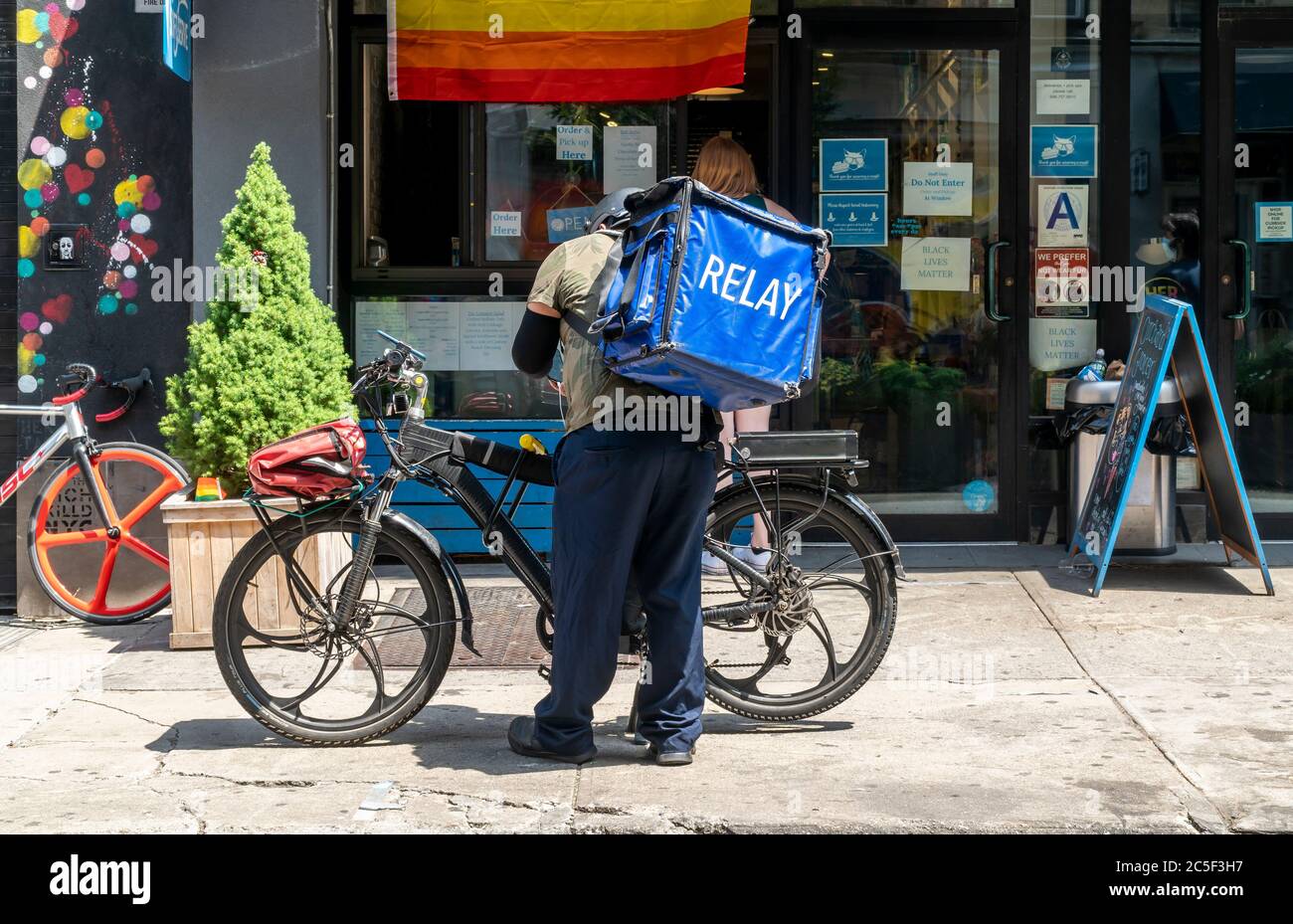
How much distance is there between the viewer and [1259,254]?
329 inches

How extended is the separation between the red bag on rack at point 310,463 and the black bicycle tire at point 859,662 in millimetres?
1175

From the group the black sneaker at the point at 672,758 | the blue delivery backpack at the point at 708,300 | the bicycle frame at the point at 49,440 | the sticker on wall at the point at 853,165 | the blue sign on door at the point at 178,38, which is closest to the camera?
the blue delivery backpack at the point at 708,300

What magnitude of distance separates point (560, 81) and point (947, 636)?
3315 millimetres

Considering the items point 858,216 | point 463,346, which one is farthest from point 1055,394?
point 463,346

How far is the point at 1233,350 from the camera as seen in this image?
8.36m

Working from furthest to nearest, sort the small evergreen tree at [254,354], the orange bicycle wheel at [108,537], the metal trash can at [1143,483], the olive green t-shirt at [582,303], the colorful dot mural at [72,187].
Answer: the metal trash can at [1143,483] → the colorful dot mural at [72,187] → the orange bicycle wheel at [108,537] → the small evergreen tree at [254,354] → the olive green t-shirt at [582,303]

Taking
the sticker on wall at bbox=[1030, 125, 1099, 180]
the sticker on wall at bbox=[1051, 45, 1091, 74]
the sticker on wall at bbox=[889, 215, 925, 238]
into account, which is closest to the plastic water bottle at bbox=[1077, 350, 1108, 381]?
the sticker on wall at bbox=[1030, 125, 1099, 180]

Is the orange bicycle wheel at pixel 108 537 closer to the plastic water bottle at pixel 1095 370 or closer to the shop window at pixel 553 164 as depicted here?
the shop window at pixel 553 164

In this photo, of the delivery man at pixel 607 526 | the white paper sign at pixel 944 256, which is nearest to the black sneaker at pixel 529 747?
the delivery man at pixel 607 526

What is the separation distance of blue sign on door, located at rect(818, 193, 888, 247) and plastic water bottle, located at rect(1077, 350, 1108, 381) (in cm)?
122

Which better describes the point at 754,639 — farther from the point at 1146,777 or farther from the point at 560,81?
the point at 560,81

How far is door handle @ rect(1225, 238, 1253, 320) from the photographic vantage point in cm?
827

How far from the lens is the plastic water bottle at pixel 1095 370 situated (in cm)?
795

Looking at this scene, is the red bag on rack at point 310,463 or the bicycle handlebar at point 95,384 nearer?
the red bag on rack at point 310,463
